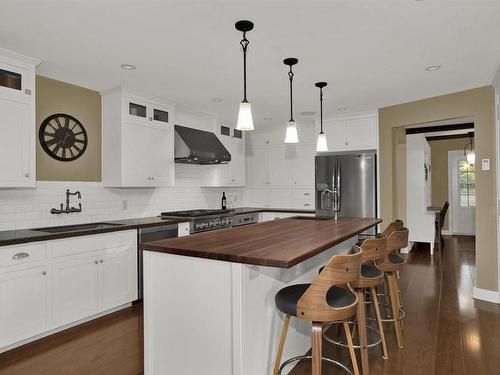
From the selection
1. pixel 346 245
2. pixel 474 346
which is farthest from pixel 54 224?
pixel 474 346

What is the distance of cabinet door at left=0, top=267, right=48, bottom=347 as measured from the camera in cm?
265

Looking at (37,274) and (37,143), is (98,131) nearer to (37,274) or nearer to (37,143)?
(37,143)

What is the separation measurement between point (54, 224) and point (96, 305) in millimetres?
992

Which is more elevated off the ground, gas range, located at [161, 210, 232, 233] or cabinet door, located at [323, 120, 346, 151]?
cabinet door, located at [323, 120, 346, 151]

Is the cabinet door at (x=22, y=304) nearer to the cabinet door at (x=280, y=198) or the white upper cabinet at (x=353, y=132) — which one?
the cabinet door at (x=280, y=198)

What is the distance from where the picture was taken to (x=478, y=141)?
4.08 metres

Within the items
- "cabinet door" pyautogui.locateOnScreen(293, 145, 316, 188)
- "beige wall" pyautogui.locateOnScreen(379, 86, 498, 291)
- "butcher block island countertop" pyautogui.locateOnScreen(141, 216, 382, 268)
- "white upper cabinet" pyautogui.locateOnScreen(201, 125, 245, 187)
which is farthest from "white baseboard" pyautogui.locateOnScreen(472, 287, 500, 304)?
"white upper cabinet" pyautogui.locateOnScreen(201, 125, 245, 187)

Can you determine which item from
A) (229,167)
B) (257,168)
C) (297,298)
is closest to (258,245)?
(297,298)

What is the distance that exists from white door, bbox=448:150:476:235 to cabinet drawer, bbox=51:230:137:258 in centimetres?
835

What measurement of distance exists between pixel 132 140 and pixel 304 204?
3325 mm

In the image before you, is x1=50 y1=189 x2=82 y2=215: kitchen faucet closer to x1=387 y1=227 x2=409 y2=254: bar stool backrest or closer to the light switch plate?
x1=387 y1=227 x2=409 y2=254: bar stool backrest

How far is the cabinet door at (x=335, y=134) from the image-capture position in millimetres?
5531

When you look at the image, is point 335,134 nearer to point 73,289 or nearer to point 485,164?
point 485,164

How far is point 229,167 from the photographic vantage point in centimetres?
604
